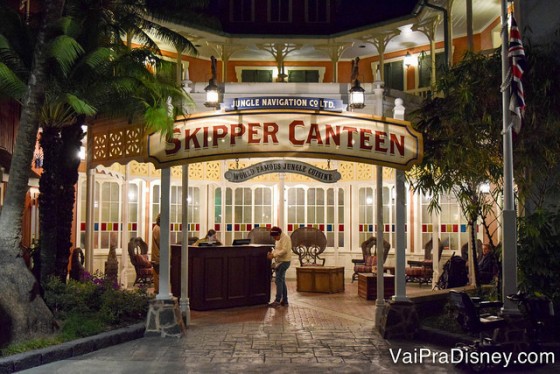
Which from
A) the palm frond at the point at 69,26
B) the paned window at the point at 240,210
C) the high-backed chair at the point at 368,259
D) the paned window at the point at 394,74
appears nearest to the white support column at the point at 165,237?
the palm frond at the point at 69,26

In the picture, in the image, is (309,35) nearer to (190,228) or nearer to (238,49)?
(238,49)

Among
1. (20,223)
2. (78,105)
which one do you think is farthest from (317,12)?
(20,223)

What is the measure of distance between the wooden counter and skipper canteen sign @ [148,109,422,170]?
147 inches

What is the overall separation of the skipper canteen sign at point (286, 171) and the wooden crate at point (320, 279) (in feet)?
18.0

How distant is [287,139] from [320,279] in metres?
7.43

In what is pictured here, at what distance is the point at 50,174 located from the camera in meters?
12.0

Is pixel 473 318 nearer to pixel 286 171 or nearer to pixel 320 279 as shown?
pixel 286 171

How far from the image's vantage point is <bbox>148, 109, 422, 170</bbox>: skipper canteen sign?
10.5m

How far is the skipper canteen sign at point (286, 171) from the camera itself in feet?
38.1

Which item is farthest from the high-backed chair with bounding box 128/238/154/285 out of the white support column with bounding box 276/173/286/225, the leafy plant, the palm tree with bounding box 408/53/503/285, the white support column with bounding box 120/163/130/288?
the leafy plant

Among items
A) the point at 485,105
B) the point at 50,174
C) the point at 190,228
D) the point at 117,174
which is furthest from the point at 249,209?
the point at 485,105

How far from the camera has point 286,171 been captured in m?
11.5

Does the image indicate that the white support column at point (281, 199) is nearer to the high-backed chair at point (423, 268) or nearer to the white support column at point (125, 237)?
the high-backed chair at point (423, 268)

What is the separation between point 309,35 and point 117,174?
309 inches
